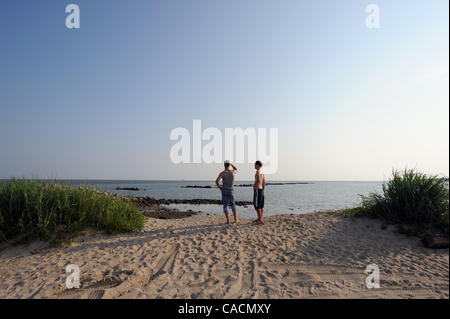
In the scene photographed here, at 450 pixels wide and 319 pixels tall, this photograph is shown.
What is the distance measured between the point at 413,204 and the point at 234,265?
6541 mm

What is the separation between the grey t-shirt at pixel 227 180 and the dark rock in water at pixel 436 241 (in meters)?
5.99

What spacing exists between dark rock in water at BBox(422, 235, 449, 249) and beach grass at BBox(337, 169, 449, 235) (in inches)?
28.7

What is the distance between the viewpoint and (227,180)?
28.3ft

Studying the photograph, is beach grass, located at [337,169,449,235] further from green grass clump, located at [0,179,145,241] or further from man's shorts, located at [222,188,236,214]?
green grass clump, located at [0,179,145,241]

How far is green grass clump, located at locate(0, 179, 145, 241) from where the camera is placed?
6.38 m

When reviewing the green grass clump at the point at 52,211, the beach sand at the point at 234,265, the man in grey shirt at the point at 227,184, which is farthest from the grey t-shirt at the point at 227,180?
the green grass clump at the point at 52,211

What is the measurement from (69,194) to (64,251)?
7.63 ft

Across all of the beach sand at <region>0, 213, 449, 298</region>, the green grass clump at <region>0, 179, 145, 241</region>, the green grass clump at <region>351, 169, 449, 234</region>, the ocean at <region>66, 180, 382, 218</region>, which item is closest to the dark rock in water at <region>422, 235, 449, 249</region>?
the beach sand at <region>0, 213, 449, 298</region>

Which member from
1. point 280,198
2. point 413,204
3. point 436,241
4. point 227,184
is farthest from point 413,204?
point 280,198

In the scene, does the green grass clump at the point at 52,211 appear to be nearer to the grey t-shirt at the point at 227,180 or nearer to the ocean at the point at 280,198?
the ocean at the point at 280,198
